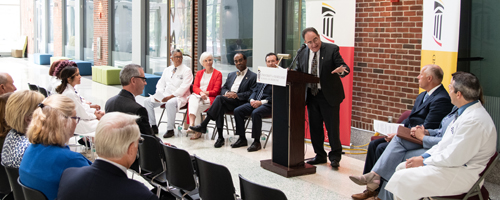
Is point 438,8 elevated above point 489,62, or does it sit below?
above

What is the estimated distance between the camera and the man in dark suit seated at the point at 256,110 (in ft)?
19.6

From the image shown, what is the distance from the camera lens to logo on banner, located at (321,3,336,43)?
584 cm

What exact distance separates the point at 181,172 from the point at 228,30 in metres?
5.96

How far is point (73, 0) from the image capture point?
62.3ft

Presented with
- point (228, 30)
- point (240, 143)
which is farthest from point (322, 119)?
point (228, 30)

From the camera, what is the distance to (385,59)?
5859 millimetres

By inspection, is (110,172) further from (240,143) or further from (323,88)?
(240,143)

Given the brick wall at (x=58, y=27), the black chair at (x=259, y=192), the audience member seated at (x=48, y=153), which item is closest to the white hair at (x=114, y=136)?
the audience member seated at (x=48, y=153)

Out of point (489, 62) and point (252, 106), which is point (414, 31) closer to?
point (489, 62)

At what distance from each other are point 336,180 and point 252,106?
6.08ft

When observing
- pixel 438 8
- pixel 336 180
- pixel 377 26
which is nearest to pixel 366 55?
pixel 377 26

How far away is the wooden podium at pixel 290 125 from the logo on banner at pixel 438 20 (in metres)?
1.31

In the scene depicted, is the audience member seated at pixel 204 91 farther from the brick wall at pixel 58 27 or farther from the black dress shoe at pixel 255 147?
the brick wall at pixel 58 27

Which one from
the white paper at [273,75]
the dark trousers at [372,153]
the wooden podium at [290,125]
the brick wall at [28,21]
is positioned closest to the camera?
the dark trousers at [372,153]
